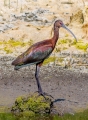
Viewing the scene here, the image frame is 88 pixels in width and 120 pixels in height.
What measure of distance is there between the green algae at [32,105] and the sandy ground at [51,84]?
638 mm

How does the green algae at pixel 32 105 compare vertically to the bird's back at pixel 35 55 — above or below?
below

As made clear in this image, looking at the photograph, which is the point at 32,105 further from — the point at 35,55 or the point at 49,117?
the point at 35,55

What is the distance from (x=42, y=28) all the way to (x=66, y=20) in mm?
750

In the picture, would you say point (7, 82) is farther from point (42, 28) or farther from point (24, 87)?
point (42, 28)

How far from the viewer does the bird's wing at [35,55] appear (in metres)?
13.9

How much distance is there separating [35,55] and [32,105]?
3.41ft

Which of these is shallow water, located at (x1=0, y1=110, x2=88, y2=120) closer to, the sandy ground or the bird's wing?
the sandy ground

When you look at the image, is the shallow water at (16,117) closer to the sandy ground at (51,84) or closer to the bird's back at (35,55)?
the sandy ground at (51,84)

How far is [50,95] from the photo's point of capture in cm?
1437

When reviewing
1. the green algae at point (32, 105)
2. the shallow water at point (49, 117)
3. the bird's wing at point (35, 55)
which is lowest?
the shallow water at point (49, 117)

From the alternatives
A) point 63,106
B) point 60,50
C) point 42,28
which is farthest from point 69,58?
point 63,106

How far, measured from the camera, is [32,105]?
13.7 metres

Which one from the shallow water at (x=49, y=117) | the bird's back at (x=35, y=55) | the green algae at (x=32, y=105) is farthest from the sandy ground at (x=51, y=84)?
the bird's back at (x=35, y=55)

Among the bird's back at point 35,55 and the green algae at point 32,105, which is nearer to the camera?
the green algae at point 32,105
